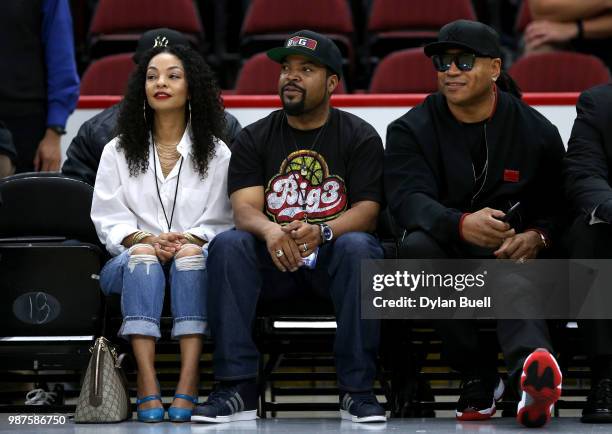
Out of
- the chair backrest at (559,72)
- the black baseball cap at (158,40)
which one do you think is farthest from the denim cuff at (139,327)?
the chair backrest at (559,72)

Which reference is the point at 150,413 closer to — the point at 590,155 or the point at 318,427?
the point at 318,427

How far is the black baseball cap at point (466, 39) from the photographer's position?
4.16 m

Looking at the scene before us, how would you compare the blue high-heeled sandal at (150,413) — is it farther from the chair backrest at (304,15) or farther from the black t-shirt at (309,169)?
the chair backrest at (304,15)

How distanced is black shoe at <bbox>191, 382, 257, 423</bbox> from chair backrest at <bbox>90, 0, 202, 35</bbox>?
3.48 m

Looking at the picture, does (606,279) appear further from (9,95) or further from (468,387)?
(9,95)

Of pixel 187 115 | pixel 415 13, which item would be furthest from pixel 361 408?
pixel 415 13

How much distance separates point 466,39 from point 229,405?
1.52m

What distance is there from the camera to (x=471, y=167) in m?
4.17

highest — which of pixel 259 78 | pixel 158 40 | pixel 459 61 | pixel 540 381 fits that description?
pixel 259 78

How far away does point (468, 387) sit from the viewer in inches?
155

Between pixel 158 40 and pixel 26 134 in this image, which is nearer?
pixel 158 40

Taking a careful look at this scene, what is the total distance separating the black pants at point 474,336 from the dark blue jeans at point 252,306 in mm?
158

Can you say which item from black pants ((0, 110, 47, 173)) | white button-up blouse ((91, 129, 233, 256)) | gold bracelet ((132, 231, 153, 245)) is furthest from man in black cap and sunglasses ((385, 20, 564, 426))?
black pants ((0, 110, 47, 173))

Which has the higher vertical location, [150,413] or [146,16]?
[146,16]
